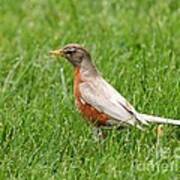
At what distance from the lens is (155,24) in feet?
30.4

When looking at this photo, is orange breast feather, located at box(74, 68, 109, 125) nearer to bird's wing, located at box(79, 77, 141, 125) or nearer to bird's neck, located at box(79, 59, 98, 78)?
bird's wing, located at box(79, 77, 141, 125)

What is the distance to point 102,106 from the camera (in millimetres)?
6855

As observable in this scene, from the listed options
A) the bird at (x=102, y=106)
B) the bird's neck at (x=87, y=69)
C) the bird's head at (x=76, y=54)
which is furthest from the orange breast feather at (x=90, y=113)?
the bird's head at (x=76, y=54)

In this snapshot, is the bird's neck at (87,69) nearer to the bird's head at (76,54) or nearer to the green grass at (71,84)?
the bird's head at (76,54)

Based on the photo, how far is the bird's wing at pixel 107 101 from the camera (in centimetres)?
679

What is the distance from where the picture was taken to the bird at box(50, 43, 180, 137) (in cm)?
679

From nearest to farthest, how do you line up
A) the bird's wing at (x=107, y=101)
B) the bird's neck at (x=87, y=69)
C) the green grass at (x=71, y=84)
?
the green grass at (x=71, y=84) < the bird's wing at (x=107, y=101) < the bird's neck at (x=87, y=69)

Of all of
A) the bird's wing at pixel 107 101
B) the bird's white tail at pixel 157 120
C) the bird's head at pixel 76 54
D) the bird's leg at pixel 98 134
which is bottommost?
the bird's leg at pixel 98 134

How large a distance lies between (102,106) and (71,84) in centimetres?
121

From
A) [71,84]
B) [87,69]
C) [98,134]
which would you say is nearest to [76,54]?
[87,69]

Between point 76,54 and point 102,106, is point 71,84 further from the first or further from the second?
point 102,106

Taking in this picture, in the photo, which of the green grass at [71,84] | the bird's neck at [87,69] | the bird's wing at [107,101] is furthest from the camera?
the bird's neck at [87,69]

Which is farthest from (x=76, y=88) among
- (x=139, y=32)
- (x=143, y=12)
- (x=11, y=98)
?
(x=143, y=12)

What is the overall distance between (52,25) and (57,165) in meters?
3.23
